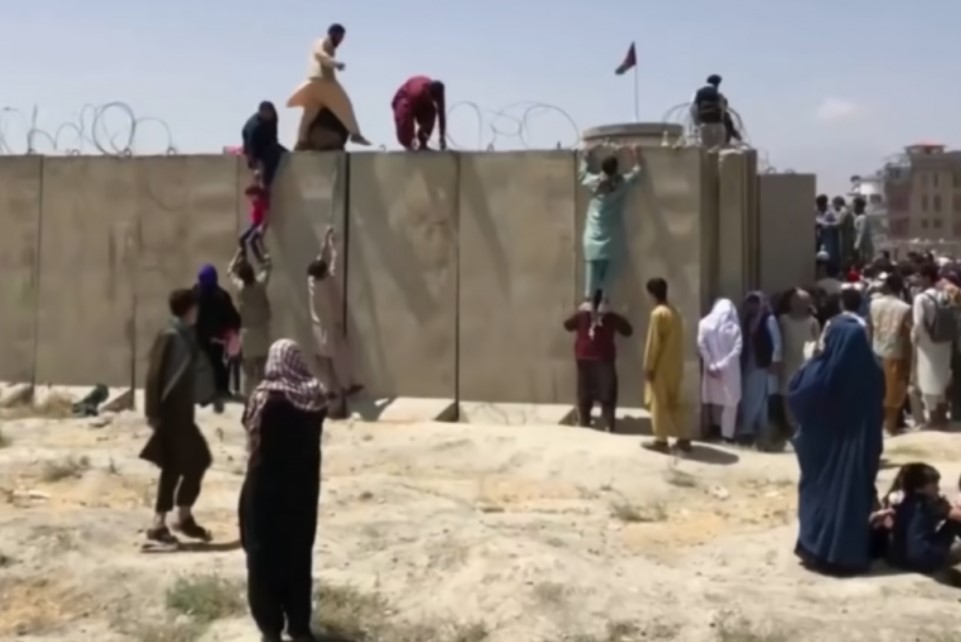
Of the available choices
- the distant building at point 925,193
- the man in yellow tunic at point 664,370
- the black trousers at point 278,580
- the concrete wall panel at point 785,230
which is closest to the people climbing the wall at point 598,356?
the man in yellow tunic at point 664,370

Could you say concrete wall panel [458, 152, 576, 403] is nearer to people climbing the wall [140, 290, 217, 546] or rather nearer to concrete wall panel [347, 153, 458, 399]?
concrete wall panel [347, 153, 458, 399]

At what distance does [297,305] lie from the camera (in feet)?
41.9

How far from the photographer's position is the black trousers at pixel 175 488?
7.76 m

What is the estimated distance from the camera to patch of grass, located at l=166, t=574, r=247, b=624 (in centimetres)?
670

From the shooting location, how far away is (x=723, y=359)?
11195 mm

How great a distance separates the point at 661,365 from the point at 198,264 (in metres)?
4.63

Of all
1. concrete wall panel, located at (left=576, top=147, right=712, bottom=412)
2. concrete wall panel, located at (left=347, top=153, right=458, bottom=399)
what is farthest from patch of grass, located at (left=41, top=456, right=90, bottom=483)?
concrete wall panel, located at (left=576, top=147, right=712, bottom=412)

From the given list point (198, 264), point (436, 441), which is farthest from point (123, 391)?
point (436, 441)

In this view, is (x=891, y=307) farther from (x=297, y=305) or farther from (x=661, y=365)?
(x=297, y=305)

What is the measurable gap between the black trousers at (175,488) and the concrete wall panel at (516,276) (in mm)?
4692

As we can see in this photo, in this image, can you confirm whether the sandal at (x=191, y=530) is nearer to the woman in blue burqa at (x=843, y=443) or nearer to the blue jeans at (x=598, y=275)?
the woman in blue burqa at (x=843, y=443)

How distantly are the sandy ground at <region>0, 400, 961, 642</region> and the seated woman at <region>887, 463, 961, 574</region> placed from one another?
18cm

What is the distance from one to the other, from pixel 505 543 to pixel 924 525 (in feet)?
6.90

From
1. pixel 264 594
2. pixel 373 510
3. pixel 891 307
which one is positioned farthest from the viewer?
pixel 891 307
